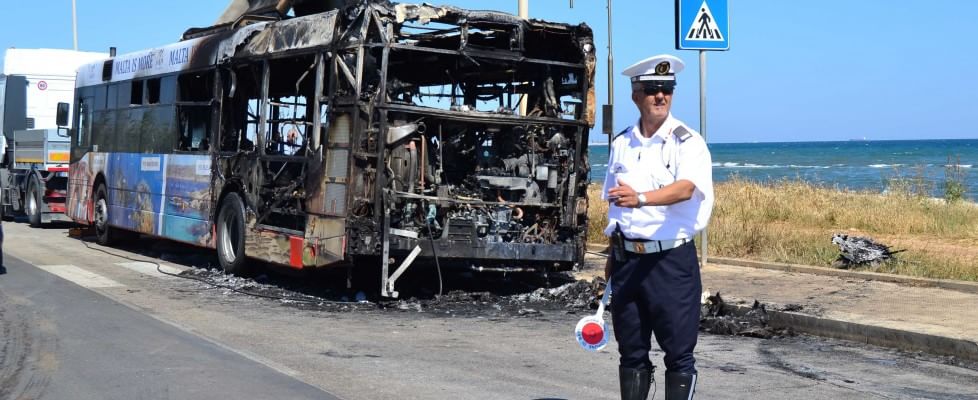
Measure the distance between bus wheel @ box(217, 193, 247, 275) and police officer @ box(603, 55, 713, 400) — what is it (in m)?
9.22

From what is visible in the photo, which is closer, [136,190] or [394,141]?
[394,141]

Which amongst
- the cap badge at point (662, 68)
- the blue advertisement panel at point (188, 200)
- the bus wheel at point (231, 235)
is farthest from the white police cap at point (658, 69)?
the blue advertisement panel at point (188, 200)

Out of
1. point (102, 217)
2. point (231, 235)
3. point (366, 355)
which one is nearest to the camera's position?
point (366, 355)

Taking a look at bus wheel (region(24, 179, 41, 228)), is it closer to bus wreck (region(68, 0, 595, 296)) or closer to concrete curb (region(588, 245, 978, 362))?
bus wreck (region(68, 0, 595, 296))

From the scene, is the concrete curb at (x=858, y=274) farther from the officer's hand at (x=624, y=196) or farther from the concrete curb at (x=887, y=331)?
the officer's hand at (x=624, y=196)

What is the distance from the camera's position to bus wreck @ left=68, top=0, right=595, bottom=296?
37.6 ft

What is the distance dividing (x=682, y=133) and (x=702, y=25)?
781 cm

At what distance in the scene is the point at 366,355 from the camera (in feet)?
28.6

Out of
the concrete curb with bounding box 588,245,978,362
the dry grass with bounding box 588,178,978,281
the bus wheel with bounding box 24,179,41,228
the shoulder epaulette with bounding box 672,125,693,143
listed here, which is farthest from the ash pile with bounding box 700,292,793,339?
the bus wheel with bounding box 24,179,41,228

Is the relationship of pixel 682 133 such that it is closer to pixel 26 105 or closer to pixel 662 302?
pixel 662 302

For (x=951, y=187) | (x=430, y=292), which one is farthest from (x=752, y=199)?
(x=430, y=292)

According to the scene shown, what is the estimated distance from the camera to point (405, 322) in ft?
35.3

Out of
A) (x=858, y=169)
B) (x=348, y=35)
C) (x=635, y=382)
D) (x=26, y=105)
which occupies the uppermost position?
(x=858, y=169)

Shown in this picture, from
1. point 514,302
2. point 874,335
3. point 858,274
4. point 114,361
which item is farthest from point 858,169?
point 114,361
